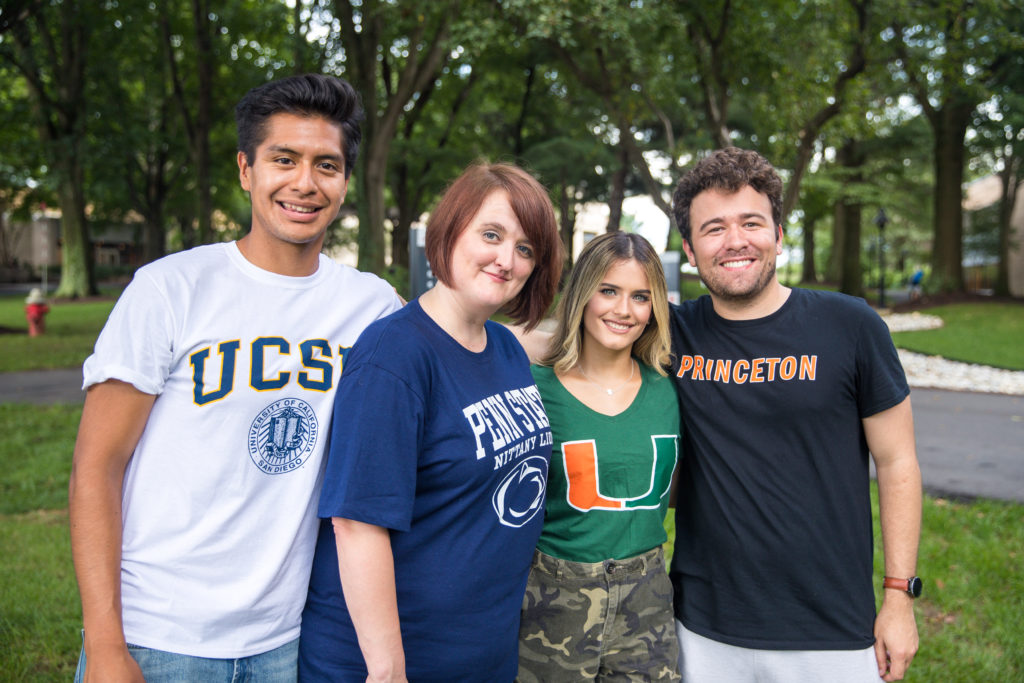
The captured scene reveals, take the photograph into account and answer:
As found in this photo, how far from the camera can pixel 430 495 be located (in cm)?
183

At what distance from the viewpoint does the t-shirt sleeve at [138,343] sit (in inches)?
67.3

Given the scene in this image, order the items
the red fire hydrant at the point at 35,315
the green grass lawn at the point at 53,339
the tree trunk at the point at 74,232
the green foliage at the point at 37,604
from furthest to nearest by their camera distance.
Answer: the tree trunk at the point at 74,232, the red fire hydrant at the point at 35,315, the green grass lawn at the point at 53,339, the green foliage at the point at 37,604

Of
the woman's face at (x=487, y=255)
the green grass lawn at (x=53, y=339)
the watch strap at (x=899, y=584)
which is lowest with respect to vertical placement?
the green grass lawn at (x=53, y=339)

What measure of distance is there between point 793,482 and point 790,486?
16 mm

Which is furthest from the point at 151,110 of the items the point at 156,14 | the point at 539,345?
the point at 539,345

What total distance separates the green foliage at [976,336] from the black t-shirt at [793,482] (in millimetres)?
13543

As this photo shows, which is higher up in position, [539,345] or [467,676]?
[539,345]

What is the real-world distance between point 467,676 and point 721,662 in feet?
3.16

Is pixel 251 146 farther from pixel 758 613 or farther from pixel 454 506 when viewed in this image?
pixel 758 613

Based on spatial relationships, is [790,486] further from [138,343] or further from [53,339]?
[53,339]

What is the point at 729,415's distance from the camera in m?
2.44

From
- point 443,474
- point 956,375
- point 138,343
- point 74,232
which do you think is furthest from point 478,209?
point 74,232

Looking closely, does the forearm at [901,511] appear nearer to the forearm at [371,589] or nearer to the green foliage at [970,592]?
the forearm at [371,589]

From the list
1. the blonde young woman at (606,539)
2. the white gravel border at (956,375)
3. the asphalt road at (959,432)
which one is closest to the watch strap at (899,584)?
the blonde young woman at (606,539)
